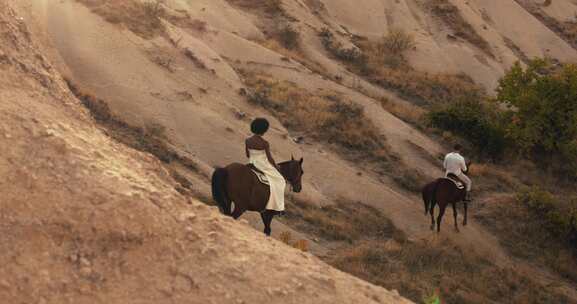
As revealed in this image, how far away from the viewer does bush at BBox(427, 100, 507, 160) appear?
2323cm

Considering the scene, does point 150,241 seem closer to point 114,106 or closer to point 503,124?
point 114,106

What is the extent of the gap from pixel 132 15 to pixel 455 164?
11437 millimetres

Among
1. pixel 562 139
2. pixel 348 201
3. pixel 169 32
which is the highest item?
pixel 562 139

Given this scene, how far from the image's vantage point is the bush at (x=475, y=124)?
23.2 meters

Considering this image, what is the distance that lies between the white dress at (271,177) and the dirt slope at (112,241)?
3305 millimetres

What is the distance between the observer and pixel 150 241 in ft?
22.1

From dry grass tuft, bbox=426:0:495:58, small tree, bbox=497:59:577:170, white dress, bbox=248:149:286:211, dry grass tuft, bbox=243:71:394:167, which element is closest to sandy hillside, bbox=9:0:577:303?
dry grass tuft, bbox=243:71:394:167

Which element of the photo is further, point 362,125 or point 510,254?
point 362,125

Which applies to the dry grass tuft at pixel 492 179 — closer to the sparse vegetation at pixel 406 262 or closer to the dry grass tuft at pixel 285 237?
the sparse vegetation at pixel 406 262

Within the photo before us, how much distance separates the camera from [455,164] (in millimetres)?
16406

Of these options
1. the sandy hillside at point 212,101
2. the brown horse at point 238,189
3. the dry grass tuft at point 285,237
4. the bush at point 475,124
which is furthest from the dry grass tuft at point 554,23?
the brown horse at point 238,189

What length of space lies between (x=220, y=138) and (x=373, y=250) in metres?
5.80

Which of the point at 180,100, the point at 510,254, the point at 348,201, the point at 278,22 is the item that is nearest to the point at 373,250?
the point at 348,201

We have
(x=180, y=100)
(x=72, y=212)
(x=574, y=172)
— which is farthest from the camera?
(x=574, y=172)
